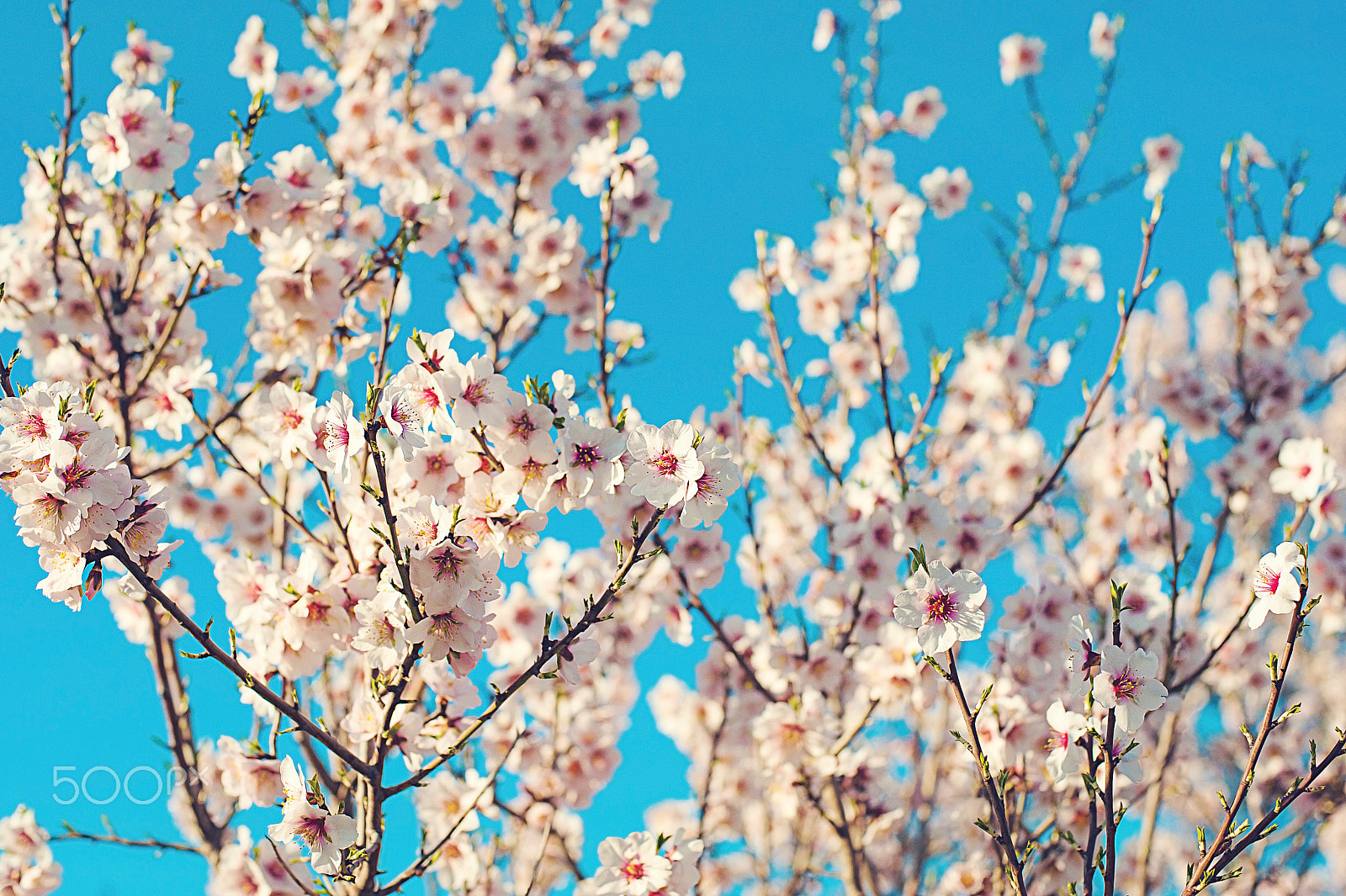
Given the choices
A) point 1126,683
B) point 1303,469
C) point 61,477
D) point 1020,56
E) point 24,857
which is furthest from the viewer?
point 1020,56

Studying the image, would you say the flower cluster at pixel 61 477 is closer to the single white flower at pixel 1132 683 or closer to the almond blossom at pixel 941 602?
the almond blossom at pixel 941 602

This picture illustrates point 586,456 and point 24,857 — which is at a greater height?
point 24,857

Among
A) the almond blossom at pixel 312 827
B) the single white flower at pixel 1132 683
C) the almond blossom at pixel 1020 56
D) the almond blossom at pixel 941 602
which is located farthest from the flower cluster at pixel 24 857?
the almond blossom at pixel 1020 56

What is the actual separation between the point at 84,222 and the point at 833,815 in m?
3.50

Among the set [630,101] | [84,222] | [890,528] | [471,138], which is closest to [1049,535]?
[890,528]

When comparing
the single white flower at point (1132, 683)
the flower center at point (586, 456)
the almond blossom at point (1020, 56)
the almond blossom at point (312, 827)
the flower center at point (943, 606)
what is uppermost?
the almond blossom at point (1020, 56)

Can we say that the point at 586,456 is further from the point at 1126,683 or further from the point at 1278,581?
the point at 1278,581

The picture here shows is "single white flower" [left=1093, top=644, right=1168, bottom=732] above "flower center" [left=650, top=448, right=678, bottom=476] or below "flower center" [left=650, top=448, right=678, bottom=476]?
below

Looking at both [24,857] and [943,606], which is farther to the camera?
[24,857]

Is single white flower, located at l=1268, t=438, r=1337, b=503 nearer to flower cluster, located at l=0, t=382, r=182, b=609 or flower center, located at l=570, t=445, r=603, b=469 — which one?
flower center, located at l=570, t=445, r=603, b=469

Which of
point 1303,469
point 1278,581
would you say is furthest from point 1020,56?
point 1278,581

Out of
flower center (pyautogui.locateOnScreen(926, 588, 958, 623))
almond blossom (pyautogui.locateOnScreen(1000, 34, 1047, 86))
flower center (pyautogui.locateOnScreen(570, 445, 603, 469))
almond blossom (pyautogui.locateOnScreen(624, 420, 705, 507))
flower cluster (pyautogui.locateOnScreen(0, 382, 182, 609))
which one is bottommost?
flower center (pyautogui.locateOnScreen(926, 588, 958, 623))

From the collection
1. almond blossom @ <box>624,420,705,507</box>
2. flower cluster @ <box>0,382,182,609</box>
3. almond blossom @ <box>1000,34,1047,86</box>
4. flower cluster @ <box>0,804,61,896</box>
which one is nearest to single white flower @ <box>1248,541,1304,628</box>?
almond blossom @ <box>624,420,705,507</box>

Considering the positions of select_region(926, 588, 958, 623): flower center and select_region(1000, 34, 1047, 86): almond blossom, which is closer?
select_region(926, 588, 958, 623): flower center
